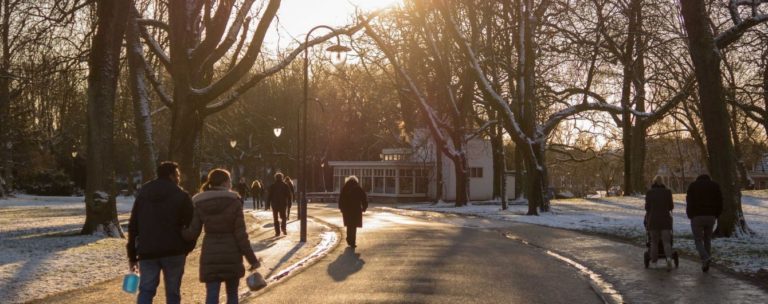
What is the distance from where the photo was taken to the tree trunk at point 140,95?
70.3 ft

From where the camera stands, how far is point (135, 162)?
65.6m

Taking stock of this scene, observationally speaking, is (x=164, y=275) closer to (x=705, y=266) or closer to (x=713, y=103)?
(x=705, y=266)

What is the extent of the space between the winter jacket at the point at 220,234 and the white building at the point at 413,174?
49.4 m

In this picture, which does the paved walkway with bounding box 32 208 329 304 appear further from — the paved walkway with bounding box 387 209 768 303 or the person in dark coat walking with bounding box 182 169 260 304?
the paved walkway with bounding box 387 209 768 303

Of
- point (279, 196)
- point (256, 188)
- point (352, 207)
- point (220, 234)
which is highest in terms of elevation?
point (256, 188)

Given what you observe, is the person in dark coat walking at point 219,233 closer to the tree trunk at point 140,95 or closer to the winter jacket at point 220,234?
the winter jacket at point 220,234

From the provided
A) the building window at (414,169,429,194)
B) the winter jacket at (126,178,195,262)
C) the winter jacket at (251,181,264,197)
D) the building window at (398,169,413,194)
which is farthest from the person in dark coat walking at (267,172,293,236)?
the building window at (414,169,429,194)

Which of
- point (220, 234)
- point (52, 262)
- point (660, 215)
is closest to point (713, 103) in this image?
point (660, 215)

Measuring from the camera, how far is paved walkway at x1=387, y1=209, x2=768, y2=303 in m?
10.0

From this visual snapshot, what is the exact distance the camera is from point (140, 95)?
21.8 metres

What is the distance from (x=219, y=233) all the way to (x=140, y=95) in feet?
51.7

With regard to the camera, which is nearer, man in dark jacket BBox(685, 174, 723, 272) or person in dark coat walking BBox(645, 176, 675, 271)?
man in dark jacket BBox(685, 174, 723, 272)

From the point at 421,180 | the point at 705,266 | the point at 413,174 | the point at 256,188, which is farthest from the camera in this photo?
the point at 421,180

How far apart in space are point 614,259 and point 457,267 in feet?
11.8
